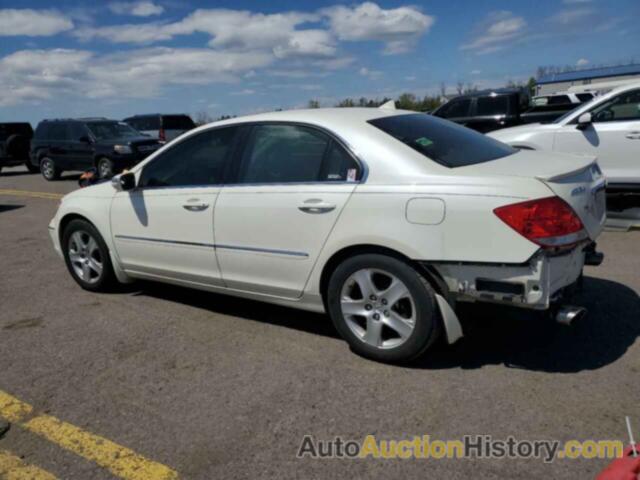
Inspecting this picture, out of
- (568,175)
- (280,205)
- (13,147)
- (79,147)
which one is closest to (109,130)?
(79,147)

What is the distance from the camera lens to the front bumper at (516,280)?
2.96 meters

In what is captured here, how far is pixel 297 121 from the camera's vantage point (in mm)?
3887

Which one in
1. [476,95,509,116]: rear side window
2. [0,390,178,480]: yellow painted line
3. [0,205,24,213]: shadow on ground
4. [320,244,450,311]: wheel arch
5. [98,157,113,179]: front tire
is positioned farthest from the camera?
[98,157,113,179]: front tire

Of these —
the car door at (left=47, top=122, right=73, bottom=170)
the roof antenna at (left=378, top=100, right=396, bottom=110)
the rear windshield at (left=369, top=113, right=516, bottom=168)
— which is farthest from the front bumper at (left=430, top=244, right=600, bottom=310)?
the car door at (left=47, top=122, right=73, bottom=170)

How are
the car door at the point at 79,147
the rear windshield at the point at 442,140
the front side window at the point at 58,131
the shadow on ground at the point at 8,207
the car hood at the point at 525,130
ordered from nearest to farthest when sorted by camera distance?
the rear windshield at the point at 442,140 < the car hood at the point at 525,130 < the shadow on ground at the point at 8,207 < the car door at the point at 79,147 < the front side window at the point at 58,131

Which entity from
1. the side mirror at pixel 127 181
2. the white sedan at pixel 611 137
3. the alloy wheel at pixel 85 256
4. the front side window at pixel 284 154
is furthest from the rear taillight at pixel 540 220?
the white sedan at pixel 611 137

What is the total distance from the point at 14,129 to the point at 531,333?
21.4 m

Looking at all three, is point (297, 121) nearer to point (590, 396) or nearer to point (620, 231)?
point (590, 396)

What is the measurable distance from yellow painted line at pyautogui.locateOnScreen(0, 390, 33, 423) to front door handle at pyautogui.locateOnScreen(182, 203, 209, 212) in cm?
169

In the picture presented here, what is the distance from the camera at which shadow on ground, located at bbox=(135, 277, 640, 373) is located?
133 inches

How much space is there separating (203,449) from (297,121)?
2.20m

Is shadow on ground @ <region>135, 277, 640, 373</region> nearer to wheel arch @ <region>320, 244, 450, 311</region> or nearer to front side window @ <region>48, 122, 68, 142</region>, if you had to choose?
wheel arch @ <region>320, 244, 450, 311</region>

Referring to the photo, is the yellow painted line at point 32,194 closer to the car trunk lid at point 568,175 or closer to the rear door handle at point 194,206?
the rear door handle at point 194,206

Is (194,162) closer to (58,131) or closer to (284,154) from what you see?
(284,154)
